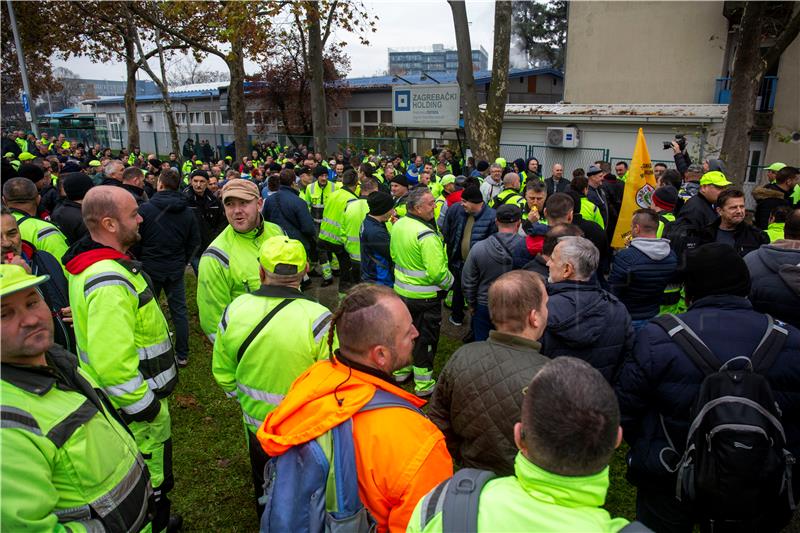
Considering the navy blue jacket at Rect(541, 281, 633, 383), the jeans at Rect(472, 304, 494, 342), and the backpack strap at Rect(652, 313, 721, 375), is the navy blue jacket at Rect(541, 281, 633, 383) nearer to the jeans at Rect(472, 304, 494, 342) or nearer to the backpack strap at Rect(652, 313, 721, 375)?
the backpack strap at Rect(652, 313, 721, 375)

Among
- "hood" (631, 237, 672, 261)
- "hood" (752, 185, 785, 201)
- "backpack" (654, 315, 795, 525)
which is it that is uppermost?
"hood" (752, 185, 785, 201)

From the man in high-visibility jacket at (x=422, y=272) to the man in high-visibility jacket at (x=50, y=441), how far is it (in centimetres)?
338

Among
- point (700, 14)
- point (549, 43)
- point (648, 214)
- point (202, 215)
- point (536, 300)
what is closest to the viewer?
point (536, 300)

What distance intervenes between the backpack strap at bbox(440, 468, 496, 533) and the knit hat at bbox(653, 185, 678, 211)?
17.4ft

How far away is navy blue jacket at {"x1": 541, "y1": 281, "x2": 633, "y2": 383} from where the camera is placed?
3115 mm

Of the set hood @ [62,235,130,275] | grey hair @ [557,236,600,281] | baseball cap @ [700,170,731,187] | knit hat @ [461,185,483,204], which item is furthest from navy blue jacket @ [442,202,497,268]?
hood @ [62,235,130,275]

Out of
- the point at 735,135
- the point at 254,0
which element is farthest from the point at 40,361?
the point at 254,0

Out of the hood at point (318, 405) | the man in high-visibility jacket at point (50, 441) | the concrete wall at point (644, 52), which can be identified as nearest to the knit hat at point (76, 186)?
the man in high-visibility jacket at point (50, 441)

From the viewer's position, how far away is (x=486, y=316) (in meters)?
5.13

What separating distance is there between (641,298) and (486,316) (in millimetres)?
1449

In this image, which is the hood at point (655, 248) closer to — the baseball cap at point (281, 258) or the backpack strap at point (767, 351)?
the backpack strap at point (767, 351)

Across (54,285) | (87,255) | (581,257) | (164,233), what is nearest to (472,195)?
(581,257)

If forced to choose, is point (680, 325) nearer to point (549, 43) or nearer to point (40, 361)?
point (40, 361)

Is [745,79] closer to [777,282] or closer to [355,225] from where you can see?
[355,225]
